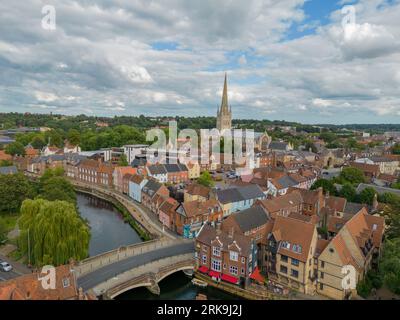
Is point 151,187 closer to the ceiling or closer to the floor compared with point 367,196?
closer to the ceiling

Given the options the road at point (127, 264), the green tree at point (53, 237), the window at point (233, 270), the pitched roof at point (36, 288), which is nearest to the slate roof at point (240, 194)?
the road at point (127, 264)

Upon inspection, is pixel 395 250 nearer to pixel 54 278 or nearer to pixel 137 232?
pixel 54 278

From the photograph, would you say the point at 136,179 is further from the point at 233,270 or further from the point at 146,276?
the point at 233,270

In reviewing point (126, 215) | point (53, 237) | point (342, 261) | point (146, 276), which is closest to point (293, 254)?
point (342, 261)

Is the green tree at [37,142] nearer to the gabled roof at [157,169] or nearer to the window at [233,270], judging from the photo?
the gabled roof at [157,169]
